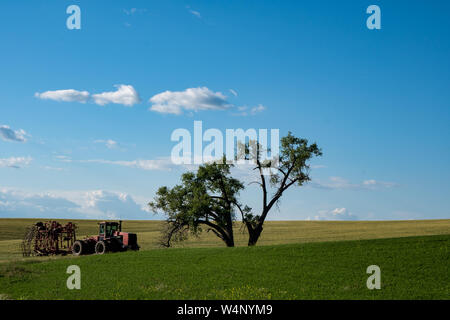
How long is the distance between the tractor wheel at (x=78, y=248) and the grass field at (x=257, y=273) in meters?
8.00

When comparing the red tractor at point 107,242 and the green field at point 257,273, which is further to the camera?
the red tractor at point 107,242

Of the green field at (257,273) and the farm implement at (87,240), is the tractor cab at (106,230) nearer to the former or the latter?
the farm implement at (87,240)

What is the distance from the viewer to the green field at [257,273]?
2012 cm

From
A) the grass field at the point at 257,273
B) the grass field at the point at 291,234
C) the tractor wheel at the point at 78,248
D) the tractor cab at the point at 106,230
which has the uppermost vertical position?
the tractor cab at the point at 106,230

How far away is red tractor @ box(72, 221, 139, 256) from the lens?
4200 cm

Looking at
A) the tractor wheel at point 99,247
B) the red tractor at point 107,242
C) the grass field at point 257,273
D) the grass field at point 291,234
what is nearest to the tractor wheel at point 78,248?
the red tractor at point 107,242

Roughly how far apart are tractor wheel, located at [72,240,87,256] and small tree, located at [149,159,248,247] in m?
7.89

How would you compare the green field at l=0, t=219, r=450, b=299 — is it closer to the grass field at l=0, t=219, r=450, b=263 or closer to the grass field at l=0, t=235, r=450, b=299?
the grass field at l=0, t=235, r=450, b=299

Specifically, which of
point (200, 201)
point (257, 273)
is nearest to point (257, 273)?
point (257, 273)

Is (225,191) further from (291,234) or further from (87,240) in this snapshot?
(291,234)

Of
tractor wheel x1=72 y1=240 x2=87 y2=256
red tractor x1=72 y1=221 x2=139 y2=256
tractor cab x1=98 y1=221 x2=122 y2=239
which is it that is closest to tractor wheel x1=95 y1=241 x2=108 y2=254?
red tractor x1=72 y1=221 x2=139 y2=256

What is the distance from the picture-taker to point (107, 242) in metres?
42.0
